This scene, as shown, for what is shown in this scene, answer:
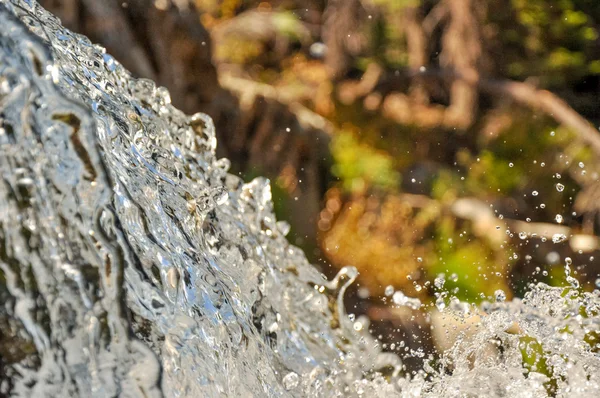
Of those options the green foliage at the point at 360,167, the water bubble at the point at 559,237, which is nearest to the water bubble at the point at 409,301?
the water bubble at the point at 559,237

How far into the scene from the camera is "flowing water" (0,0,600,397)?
563 millimetres

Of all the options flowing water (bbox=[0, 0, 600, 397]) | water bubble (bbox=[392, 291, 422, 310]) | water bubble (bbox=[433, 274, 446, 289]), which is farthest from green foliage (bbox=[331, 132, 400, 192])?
flowing water (bbox=[0, 0, 600, 397])

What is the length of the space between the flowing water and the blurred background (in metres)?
0.86

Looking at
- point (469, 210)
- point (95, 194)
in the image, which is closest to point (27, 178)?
point (95, 194)

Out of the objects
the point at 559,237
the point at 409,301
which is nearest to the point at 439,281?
the point at 409,301

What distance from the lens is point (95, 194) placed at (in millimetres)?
563

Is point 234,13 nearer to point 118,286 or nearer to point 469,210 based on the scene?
point 469,210

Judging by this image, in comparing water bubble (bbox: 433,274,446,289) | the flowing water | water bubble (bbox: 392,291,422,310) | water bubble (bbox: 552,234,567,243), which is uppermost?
water bubble (bbox: 552,234,567,243)

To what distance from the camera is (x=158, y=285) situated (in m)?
0.63

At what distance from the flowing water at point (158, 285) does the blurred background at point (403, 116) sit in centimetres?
86

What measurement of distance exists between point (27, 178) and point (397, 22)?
2.34 meters

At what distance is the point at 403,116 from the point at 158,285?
2.18 metres

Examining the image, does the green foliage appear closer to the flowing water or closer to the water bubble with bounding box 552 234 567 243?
the water bubble with bounding box 552 234 567 243

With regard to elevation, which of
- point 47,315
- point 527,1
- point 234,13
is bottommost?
point 47,315
